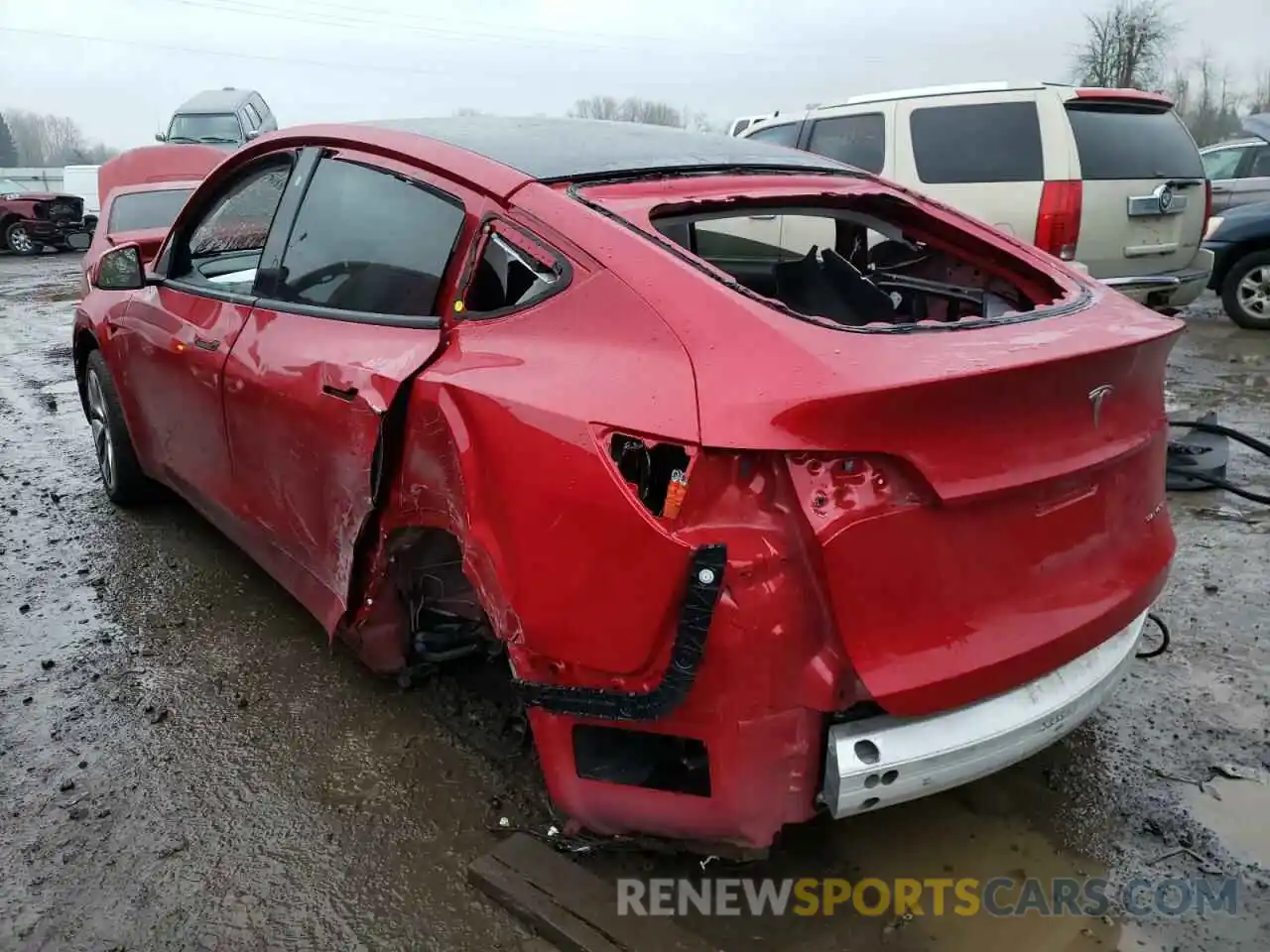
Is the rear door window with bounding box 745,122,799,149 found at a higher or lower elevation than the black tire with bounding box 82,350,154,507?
higher

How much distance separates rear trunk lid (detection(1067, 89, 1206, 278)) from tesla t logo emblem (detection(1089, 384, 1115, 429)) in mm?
4902

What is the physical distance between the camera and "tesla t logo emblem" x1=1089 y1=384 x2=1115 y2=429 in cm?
196

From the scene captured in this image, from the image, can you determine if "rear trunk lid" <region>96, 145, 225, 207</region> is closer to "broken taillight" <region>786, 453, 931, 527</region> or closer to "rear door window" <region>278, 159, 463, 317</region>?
"rear door window" <region>278, 159, 463, 317</region>

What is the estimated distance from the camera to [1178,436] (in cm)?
487

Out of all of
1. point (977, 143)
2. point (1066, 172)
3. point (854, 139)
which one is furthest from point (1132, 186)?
point (854, 139)

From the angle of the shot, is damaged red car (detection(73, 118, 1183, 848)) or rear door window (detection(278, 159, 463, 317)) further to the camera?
rear door window (detection(278, 159, 463, 317))

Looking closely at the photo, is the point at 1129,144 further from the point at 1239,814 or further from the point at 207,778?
the point at 207,778

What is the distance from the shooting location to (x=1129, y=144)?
21.4ft

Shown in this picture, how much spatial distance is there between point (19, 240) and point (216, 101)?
5.30 m

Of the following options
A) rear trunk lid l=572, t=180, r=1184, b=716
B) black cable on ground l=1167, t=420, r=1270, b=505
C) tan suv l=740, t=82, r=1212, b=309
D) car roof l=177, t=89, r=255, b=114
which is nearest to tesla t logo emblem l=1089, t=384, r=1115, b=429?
rear trunk lid l=572, t=180, r=1184, b=716

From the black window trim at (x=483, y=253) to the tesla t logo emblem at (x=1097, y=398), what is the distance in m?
1.09

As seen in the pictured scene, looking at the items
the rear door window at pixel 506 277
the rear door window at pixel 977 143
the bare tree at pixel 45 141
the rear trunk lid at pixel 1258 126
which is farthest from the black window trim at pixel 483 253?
the bare tree at pixel 45 141

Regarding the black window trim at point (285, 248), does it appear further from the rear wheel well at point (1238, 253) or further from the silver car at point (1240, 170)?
the silver car at point (1240, 170)

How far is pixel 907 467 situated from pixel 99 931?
1.96 m
